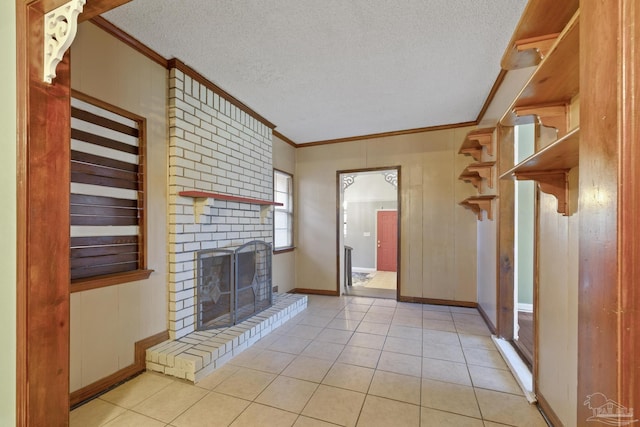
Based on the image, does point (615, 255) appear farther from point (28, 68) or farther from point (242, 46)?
point (242, 46)

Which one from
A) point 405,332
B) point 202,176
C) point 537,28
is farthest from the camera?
point 405,332

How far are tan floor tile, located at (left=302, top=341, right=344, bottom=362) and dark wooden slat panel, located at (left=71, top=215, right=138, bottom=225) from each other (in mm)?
1835

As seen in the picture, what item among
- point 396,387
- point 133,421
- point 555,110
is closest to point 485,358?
point 396,387

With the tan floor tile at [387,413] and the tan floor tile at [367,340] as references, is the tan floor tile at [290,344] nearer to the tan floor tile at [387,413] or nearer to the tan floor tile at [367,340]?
the tan floor tile at [367,340]

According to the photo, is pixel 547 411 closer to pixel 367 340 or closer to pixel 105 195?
pixel 367 340

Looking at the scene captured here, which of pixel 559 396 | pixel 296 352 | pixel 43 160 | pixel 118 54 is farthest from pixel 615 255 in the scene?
pixel 118 54

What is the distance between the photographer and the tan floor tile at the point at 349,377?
6.73 ft

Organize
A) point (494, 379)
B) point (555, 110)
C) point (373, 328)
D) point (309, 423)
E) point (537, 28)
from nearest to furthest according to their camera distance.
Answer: point (537, 28) < point (555, 110) < point (309, 423) < point (494, 379) < point (373, 328)

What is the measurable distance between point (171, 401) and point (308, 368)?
39.1 inches

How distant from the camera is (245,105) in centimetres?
336

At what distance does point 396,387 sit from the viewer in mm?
2035

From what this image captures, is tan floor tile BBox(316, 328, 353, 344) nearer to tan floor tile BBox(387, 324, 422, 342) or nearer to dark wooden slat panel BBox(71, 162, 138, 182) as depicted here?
tan floor tile BBox(387, 324, 422, 342)

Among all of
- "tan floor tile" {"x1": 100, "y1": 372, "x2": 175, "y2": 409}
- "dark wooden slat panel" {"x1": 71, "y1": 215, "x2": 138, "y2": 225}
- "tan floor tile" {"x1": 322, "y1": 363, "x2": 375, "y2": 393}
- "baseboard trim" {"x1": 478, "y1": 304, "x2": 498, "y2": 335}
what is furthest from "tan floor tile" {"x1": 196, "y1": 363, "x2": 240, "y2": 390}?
"baseboard trim" {"x1": 478, "y1": 304, "x2": 498, "y2": 335}

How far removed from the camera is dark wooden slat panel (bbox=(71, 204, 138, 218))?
1.85 m
